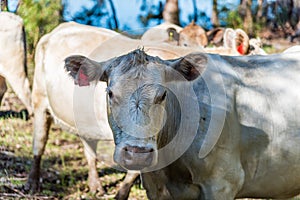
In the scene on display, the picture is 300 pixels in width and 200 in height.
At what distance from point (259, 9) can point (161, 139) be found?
56.4ft

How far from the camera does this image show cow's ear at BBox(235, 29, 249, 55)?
8.91 m

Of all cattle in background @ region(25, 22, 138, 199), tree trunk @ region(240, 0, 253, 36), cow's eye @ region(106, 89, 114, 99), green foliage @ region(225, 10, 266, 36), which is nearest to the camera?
cow's eye @ region(106, 89, 114, 99)

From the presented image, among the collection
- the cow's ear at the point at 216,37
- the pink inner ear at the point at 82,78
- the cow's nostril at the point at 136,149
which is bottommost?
the cow's ear at the point at 216,37

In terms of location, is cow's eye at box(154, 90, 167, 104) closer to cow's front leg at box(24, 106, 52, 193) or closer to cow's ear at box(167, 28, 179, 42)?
cow's front leg at box(24, 106, 52, 193)

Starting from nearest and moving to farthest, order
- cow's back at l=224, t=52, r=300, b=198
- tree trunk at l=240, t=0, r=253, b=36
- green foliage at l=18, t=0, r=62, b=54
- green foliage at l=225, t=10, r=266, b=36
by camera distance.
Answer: cow's back at l=224, t=52, r=300, b=198
green foliage at l=18, t=0, r=62, b=54
tree trunk at l=240, t=0, r=253, b=36
green foliage at l=225, t=10, r=266, b=36

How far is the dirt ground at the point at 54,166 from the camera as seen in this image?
781 cm

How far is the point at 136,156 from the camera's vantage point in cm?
391

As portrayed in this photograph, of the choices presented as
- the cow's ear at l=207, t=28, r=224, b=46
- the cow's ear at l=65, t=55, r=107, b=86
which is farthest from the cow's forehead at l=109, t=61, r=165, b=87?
the cow's ear at l=207, t=28, r=224, b=46

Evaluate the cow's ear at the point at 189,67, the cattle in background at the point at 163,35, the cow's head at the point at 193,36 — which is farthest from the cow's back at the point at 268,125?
the cow's head at the point at 193,36

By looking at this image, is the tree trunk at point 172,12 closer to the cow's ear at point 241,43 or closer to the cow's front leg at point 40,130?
the cow's ear at point 241,43

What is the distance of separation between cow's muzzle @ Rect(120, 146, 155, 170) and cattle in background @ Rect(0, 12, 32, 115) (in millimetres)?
5530

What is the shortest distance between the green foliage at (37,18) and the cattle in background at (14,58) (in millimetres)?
3780

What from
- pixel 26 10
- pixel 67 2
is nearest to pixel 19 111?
pixel 26 10

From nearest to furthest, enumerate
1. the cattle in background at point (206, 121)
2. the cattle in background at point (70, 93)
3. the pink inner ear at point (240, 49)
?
the cattle in background at point (206, 121) → the cattle in background at point (70, 93) → the pink inner ear at point (240, 49)
